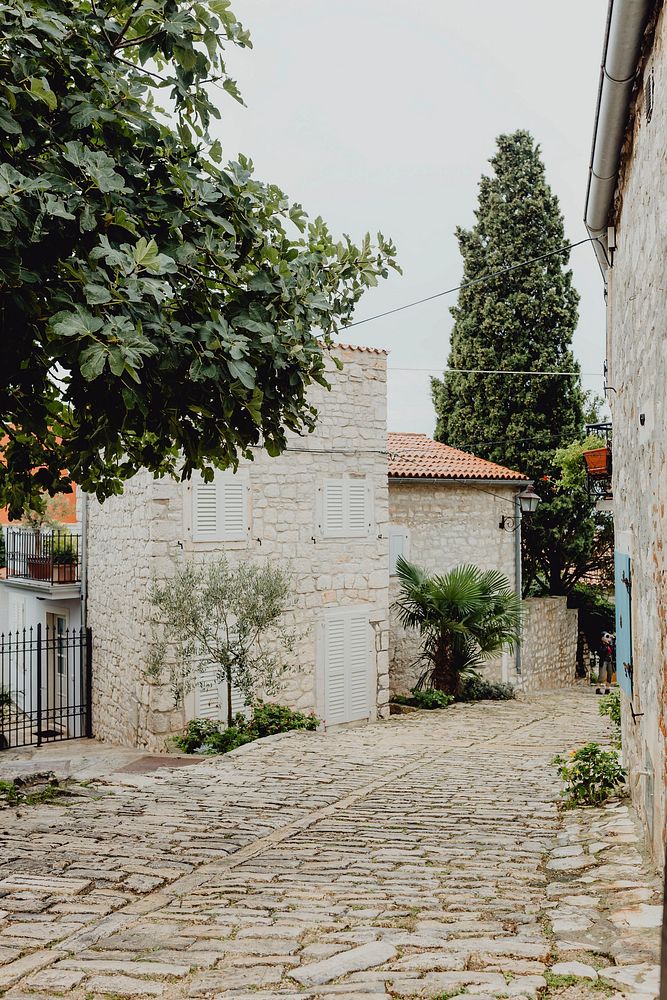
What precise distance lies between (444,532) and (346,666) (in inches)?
154

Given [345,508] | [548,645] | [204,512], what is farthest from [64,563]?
[548,645]

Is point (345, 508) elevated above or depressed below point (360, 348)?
below

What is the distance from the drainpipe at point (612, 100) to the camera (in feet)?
13.9

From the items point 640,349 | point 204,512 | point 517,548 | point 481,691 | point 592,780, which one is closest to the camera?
point 640,349

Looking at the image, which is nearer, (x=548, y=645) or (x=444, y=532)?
(x=444, y=532)

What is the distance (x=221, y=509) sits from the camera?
13219 mm

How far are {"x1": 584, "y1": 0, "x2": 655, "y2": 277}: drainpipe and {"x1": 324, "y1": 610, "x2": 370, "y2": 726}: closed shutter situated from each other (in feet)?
28.9

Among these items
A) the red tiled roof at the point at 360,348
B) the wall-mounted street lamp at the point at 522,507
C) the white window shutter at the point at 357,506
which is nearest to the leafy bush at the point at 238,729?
the white window shutter at the point at 357,506

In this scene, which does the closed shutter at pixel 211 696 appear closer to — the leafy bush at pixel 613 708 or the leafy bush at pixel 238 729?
the leafy bush at pixel 238 729

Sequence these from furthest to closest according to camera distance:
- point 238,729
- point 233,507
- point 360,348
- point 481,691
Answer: point 481,691 → point 360,348 → point 233,507 → point 238,729

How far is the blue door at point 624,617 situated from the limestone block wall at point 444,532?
32.2 ft

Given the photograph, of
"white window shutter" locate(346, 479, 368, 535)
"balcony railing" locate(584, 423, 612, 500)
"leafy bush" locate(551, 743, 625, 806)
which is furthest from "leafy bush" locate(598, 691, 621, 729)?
"white window shutter" locate(346, 479, 368, 535)

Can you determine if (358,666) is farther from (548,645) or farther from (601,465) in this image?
(548,645)

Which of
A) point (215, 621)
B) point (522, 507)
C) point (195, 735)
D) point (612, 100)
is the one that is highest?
point (612, 100)
